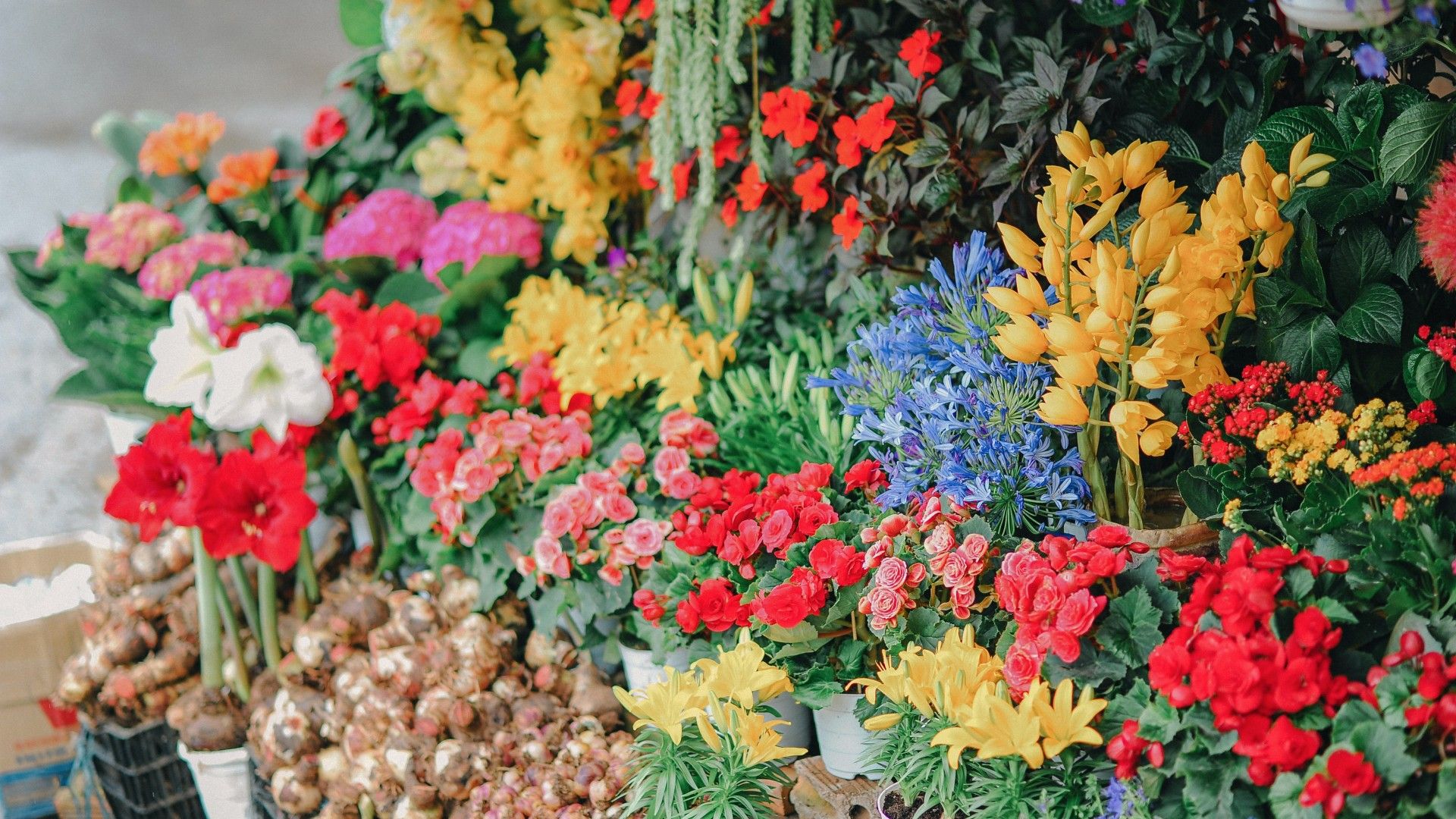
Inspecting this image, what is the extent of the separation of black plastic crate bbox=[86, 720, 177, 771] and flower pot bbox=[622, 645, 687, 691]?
1.08m

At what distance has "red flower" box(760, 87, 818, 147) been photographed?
1640 millimetres

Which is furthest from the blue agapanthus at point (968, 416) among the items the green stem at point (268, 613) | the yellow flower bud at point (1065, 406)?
the green stem at point (268, 613)

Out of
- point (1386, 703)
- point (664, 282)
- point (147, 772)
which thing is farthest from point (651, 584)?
point (147, 772)

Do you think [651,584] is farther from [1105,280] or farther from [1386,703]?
[1386,703]

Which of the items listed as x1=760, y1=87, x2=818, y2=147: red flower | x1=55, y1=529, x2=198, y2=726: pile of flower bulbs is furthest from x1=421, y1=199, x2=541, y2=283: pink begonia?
x1=55, y1=529, x2=198, y2=726: pile of flower bulbs

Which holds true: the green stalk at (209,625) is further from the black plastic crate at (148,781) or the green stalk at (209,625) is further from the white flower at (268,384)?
the white flower at (268,384)

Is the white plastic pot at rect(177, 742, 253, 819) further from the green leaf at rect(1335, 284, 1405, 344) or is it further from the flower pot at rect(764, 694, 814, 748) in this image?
the green leaf at rect(1335, 284, 1405, 344)

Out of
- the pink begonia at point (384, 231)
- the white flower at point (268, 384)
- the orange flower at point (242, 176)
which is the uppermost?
the orange flower at point (242, 176)

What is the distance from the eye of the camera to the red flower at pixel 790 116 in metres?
1.64

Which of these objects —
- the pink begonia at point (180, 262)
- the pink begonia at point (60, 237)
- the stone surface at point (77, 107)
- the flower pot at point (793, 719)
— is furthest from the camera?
the stone surface at point (77, 107)

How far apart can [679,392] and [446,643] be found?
1.89ft

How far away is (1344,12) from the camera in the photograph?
909 mm

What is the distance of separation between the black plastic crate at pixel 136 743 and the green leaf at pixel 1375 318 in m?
2.17

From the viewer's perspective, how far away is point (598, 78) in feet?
6.93
